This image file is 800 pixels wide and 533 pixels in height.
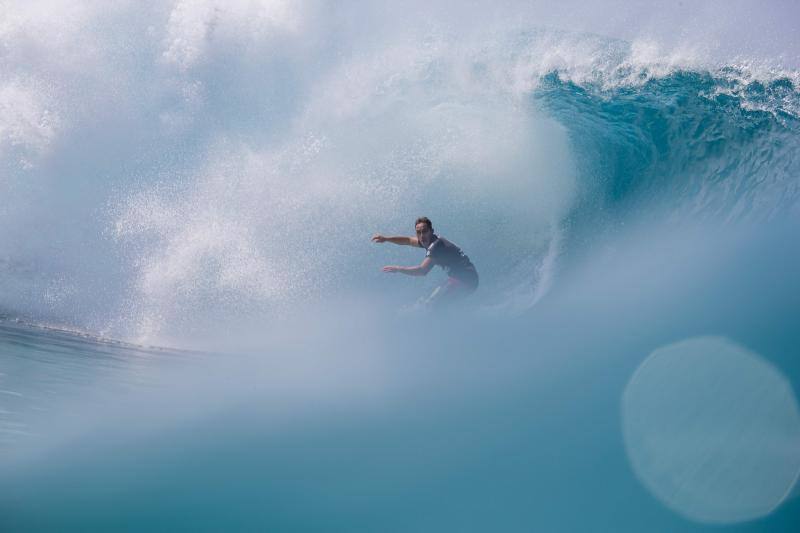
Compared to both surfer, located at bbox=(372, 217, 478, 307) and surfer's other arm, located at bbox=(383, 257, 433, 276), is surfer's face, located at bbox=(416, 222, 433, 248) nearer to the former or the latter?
surfer, located at bbox=(372, 217, 478, 307)

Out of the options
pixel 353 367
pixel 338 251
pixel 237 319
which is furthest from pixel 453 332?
pixel 237 319

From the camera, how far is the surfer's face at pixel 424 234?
7.81m

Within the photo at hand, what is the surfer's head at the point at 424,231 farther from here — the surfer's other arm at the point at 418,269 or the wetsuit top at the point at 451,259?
the surfer's other arm at the point at 418,269

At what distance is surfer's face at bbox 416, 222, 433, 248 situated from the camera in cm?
781

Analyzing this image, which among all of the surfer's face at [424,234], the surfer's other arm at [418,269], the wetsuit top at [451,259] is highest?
the surfer's face at [424,234]

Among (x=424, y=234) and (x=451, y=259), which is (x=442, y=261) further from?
(x=424, y=234)

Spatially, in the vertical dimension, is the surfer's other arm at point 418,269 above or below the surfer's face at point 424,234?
below

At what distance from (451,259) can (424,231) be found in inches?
23.2

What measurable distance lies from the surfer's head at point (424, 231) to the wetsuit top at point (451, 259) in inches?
2.9

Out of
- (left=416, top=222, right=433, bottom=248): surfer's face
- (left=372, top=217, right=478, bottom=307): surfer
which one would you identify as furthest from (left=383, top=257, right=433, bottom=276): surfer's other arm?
(left=416, top=222, right=433, bottom=248): surfer's face

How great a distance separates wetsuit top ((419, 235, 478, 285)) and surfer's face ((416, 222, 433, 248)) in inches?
3.0

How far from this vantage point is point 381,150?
11875mm

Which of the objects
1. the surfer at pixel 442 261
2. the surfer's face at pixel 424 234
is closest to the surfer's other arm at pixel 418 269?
the surfer at pixel 442 261

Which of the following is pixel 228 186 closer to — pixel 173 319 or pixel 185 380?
pixel 173 319
